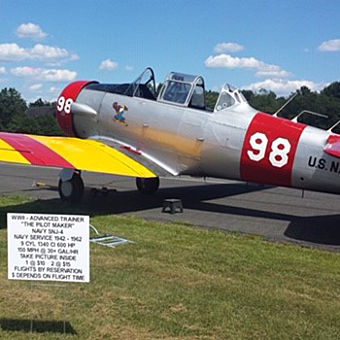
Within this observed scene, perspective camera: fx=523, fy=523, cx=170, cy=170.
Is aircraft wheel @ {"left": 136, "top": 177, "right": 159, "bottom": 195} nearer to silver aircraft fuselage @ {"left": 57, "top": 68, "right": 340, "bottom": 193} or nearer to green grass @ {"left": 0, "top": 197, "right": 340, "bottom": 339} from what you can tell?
silver aircraft fuselage @ {"left": 57, "top": 68, "right": 340, "bottom": 193}

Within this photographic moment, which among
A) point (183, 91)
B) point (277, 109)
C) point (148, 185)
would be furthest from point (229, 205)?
point (277, 109)

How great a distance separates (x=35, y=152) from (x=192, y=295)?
493cm

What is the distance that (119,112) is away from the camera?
11.3 m

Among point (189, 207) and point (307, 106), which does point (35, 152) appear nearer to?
point (189, 207)

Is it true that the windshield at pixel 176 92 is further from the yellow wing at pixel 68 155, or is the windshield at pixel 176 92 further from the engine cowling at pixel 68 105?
the engine cowling at pixel 68 105

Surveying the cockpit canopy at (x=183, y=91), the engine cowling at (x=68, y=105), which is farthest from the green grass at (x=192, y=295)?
the engine cowling at (x=68, y=105)

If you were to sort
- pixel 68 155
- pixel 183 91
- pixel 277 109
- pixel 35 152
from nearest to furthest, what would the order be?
pixel 35 152 → pixel 68 155 → pixel 183 91 → pixel 277 109

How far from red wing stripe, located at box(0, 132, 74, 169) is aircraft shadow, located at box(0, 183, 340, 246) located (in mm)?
1113

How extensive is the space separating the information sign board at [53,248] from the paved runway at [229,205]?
14.9 ft

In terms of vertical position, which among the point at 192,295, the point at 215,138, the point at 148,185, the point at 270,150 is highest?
the point at 215,138

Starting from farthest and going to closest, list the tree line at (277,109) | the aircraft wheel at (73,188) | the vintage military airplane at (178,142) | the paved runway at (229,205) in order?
the tree line at (277,109), the aircraft wheel at (73,188), the vintage military airplane at (178,142), the paved runway at (229,205)

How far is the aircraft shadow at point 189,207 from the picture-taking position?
846 centimetres

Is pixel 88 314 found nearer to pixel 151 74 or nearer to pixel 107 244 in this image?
pixel 107 244

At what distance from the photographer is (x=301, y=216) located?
10141 mm
